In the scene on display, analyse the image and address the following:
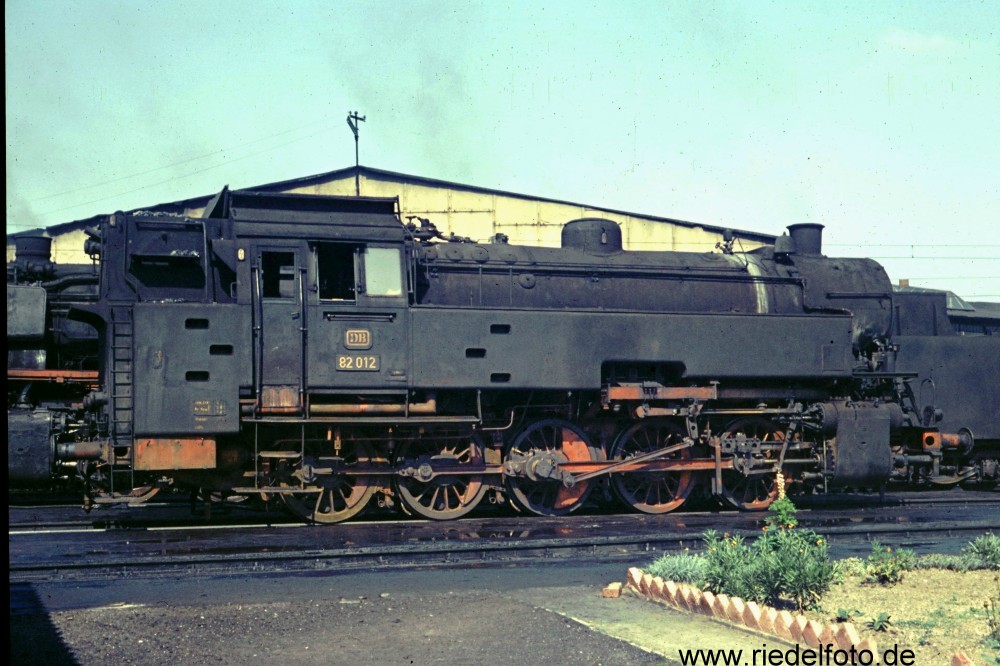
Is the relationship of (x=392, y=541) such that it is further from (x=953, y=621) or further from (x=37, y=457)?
(x=953, y=621)

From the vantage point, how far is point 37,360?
1438 cm

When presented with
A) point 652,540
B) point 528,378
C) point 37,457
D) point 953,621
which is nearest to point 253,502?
point 37,457

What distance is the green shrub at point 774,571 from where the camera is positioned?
24.3 feet

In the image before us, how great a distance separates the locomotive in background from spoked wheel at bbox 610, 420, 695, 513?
4 centimetres

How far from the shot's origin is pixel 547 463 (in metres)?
12.1

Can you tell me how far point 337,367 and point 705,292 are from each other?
5.15 metres

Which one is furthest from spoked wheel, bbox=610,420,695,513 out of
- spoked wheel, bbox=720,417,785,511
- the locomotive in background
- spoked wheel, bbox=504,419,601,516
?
spoked wheel, bbox=720,417,785,511

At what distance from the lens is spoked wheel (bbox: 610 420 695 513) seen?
42.6 feet

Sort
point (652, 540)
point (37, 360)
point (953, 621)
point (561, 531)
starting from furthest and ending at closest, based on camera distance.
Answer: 1. point (37, 360)
2. point (561, 531)
3. point (652, 540)
4. point (953, 621)

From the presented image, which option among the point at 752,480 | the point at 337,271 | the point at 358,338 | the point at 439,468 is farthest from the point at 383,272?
the point at 752,480

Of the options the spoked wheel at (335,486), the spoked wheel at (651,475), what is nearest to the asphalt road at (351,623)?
the spoked wheel at (335,486)

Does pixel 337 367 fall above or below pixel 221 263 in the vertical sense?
below

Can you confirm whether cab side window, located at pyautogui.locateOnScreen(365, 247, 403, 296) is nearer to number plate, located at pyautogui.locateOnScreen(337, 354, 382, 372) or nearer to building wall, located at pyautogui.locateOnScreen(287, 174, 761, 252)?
number plate, located at pyautogui.locateOnScreen(337, 354, 382, 372)

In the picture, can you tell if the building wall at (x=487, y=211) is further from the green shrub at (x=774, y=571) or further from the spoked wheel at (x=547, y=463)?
the green shrub at (x=774, y=571)
